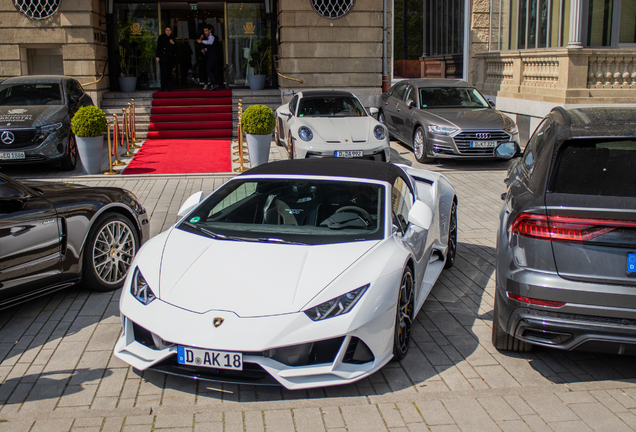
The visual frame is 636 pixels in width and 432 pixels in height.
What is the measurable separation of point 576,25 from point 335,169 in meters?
11.1

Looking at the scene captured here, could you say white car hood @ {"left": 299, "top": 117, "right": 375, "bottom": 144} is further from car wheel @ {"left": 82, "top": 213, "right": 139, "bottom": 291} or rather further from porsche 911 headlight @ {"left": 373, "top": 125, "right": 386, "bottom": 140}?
car wheel @ {"left": 82, "top": 213, "right": 139, "bottom": 291}

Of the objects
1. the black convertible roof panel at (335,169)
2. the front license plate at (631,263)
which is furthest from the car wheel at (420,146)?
the front license plate at (631,263)

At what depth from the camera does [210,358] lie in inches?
140

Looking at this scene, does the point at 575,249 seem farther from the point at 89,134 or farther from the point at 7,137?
the point at 7,137

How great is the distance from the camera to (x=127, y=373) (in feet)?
13.6

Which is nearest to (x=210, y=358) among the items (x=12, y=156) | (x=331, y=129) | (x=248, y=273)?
(x=248, y=273)

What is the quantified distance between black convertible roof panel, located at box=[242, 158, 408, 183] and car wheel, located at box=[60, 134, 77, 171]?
7.86 meters

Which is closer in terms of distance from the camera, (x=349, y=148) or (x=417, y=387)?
(x=417, y=387)

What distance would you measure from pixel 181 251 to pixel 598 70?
40.7 ft

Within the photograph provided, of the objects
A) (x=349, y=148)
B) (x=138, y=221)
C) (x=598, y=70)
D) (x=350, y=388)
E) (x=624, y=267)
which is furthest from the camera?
(x=598, y=70)

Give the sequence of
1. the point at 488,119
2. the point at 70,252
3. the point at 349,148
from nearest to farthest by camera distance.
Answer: the point at 70,252
the point at 349,148
the point at 488,119

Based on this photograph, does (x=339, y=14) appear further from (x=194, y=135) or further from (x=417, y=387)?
(x=417, y=387)

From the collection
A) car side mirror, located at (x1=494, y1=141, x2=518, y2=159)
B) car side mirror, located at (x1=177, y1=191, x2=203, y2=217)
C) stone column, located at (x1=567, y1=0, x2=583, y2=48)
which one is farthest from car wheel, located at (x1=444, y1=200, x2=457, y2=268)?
→ stone column, located at (x1=567, y1=0, x2=583, y2=48)

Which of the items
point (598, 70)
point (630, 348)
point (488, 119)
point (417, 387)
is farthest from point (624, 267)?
point (598, 70)
